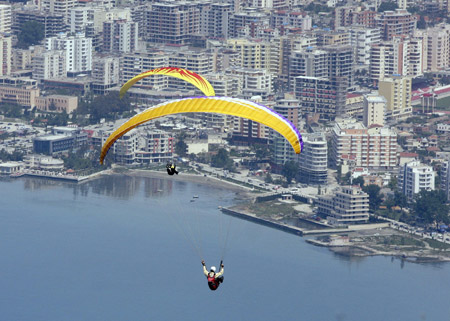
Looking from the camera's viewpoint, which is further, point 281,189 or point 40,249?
point 281,189

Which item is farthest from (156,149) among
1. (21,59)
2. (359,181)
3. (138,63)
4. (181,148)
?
(21,59)

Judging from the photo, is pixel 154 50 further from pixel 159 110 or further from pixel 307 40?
pixel 159 110

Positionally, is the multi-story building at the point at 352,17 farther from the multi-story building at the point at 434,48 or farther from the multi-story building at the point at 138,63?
the multi-story building at the point at 138,63

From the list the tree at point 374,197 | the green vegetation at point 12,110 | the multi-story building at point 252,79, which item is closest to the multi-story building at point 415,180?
the tree at point 374,197

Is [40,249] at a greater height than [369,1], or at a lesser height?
lesser

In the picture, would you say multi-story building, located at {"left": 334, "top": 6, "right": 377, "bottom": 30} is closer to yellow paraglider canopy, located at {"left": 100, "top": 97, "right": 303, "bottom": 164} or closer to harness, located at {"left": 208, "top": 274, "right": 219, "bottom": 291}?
yellow paraglider canopy, located at {"left": 100, "top": 97, "right": 303, "bottom": 164}

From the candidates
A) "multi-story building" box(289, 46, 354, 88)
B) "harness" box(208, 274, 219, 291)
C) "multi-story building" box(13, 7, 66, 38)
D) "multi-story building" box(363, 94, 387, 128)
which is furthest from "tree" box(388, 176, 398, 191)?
"harness" box(208, 274, 219, 291)

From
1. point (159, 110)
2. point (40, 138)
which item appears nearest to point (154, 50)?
point (40, 138)
